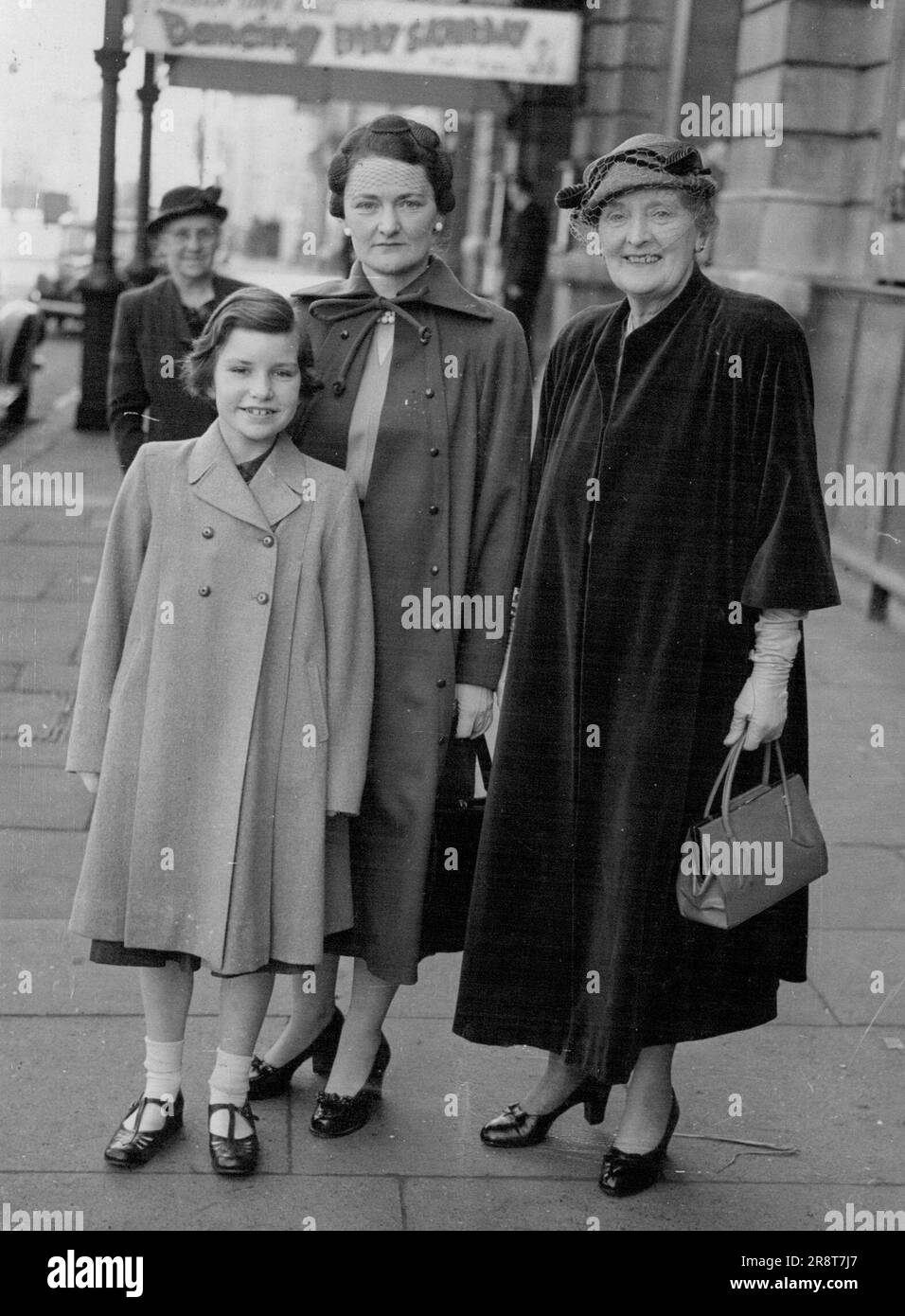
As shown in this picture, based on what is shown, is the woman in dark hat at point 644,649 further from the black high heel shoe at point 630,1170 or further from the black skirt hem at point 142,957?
the black skirt hem at point 142,957

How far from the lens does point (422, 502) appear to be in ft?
11.1

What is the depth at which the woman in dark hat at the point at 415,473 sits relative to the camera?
3369mm

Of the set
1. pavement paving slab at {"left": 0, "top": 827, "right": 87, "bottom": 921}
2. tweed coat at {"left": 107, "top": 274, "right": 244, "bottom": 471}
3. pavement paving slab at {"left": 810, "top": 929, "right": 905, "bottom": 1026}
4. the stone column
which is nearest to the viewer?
pavement paving slab at {"left": 810, "top": 929, "right": 905, "bottom": 1026}

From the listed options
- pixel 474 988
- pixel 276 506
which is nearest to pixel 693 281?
pixel 276 506

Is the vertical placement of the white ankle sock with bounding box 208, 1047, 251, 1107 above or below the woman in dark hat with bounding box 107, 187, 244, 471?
below

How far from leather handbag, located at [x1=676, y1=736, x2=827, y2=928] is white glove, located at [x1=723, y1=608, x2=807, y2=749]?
5 centimetres

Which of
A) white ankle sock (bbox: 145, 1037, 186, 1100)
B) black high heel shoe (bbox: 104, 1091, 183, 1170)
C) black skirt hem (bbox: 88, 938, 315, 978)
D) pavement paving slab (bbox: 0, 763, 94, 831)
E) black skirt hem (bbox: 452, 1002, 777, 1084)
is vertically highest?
black skirt hem (bbox: 88, 938, 315, 978)

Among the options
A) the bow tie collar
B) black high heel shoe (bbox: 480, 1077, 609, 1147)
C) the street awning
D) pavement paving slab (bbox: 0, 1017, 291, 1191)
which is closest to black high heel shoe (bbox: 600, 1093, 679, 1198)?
black high heel shoe (bbox: 480, 1077, 609, 1147)

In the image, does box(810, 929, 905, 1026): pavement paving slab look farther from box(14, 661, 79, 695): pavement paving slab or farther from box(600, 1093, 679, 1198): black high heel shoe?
box(14, 661, 79, 695): pavement paving slab

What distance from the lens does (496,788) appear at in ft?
11.2

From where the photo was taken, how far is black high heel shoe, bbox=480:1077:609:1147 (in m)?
3.52

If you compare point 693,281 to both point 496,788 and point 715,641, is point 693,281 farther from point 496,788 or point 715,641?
point 496,788

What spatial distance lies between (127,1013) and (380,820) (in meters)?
1.00

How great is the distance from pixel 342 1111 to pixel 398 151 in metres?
1.97
